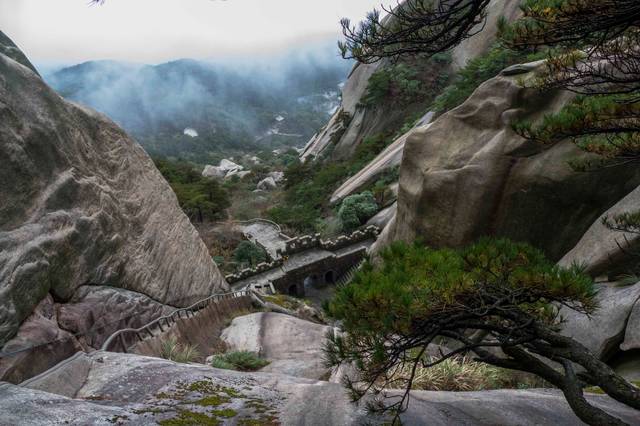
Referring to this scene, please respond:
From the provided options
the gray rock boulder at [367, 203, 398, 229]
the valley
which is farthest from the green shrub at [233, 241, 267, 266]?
the gray rock boulder at [367, 203, 398, 229]

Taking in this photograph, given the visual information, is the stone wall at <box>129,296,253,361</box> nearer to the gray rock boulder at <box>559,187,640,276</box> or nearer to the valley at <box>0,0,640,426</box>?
the valley at <box>0,0,640,426</box>

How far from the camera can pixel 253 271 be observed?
23359 millimetres

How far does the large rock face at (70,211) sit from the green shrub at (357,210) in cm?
1633

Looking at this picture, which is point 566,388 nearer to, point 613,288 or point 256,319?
point 613,288

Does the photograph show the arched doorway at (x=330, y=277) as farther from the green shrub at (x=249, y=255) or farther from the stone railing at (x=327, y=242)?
the green shrub at (x=249, y=255)

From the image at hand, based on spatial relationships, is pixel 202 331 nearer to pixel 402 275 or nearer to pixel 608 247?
pixel 402 275

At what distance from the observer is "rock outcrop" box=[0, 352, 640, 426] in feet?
14.8

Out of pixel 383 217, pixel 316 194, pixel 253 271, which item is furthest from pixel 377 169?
pixel 253 271

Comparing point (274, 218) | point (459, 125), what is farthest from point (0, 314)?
point (274, 218)

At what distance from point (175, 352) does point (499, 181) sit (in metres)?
10.3

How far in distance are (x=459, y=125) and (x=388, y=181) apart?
50.2 feet

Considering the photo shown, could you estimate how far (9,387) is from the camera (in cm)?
481

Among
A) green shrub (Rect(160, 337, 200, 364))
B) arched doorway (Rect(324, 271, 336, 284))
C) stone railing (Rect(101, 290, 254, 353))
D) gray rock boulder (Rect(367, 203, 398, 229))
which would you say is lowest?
arched doorway (Rect(324, 271, 336, 284))

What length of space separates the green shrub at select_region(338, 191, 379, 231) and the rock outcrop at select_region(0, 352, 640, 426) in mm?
22005
